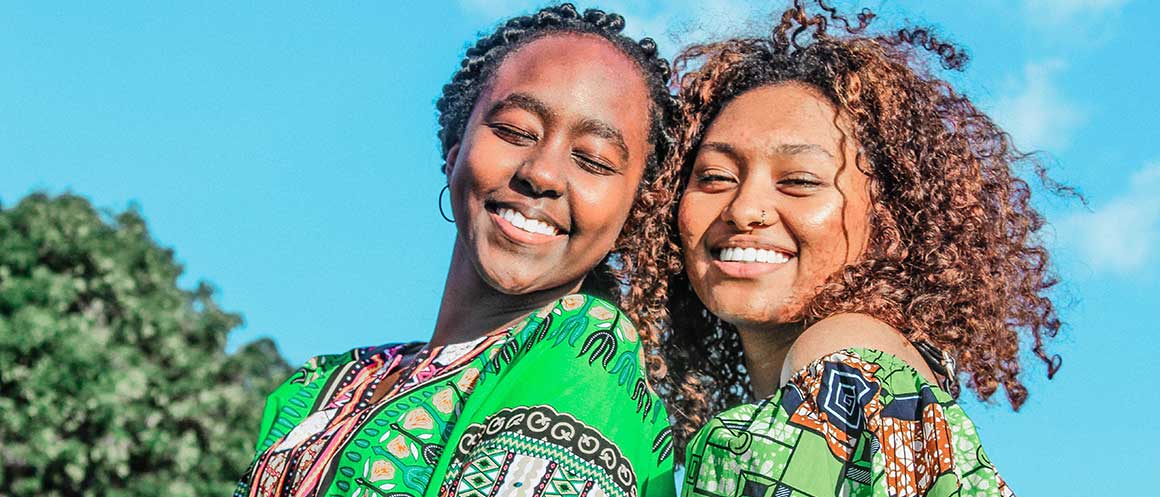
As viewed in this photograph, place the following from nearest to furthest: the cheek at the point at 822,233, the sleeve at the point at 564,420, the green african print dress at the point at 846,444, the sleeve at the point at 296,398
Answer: the green african print dress at the point at 846,444
the sleeve at the point at 564,420
the cheek at the point at 822,233
the sleeve at the point at 296,398

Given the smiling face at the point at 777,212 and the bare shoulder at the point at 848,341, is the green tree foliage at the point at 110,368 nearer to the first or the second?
the smiling face at the point at 777,212

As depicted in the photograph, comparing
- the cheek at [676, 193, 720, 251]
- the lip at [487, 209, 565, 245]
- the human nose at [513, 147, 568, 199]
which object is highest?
the cheek at [676, 193, 720, 251]

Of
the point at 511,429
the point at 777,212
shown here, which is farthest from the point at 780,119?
the point at 511,429

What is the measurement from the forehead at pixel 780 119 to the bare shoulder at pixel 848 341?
0.49 meters

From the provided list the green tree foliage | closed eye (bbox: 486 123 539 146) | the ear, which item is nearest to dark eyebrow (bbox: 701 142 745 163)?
closed eye (bbox: 486 123 539 146)

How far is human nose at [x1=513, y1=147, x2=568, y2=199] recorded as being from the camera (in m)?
3.36

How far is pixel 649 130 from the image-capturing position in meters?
3.58

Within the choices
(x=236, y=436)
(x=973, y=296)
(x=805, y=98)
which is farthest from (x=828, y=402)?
(x=236, y=436)

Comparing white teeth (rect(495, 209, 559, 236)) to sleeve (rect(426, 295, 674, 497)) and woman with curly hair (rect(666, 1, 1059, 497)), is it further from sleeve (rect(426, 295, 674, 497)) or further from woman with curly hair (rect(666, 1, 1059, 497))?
woman with curly hair (rect(666, 1, 1059, 497))

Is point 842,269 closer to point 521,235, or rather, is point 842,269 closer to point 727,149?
point 727,149

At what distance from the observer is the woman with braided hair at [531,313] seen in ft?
9.86

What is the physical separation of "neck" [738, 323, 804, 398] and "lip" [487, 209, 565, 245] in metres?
0.51

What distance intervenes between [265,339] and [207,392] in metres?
0.62

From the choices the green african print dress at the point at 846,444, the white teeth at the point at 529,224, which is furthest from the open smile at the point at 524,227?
the green african print dress at the point at 846,444
